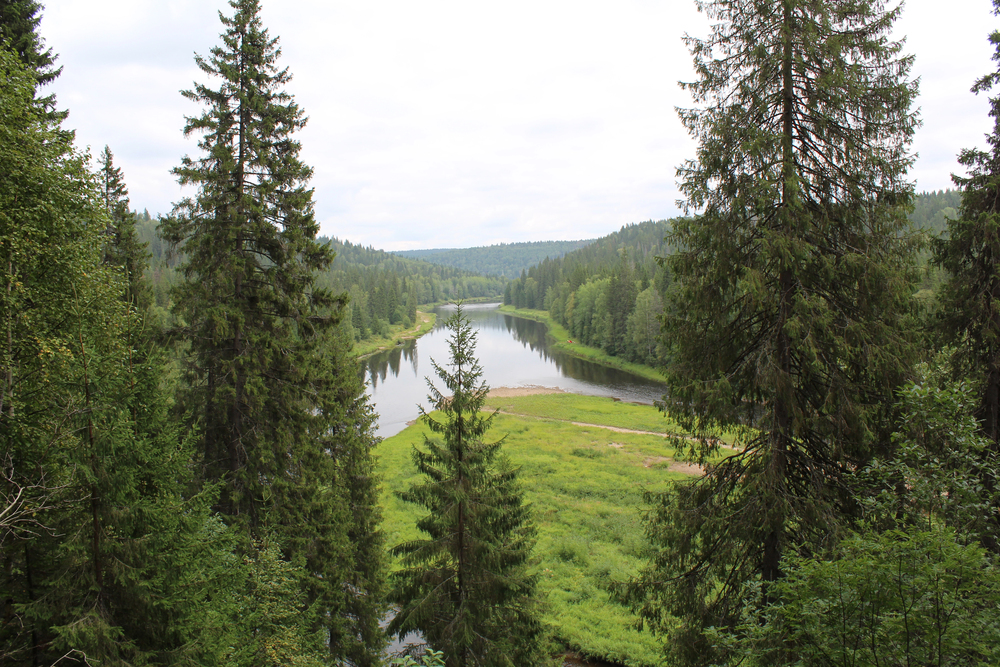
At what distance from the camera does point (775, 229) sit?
6383mm

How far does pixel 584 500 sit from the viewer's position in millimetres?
23422

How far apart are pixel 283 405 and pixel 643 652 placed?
11.7 meters

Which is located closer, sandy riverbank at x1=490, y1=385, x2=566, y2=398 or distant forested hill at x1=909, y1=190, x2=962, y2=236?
sandy riverbank at x1=490, y1=385, x2=566, y2=398

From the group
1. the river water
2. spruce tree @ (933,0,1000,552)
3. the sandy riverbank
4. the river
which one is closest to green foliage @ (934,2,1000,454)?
spruce tree @ (933,0,1000,552)

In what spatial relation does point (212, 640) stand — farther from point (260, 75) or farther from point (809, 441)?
point (260, 75)

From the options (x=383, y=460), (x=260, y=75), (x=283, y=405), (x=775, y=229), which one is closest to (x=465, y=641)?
(x=283, y=405)

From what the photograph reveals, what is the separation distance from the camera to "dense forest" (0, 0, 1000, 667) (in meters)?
4.77

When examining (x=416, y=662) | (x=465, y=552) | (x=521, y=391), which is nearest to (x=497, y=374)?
(x=521, y=391)

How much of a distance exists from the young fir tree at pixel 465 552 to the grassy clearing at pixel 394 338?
157ft

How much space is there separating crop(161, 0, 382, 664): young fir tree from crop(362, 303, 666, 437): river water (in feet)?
65.9

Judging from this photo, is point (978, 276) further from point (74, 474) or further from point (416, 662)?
point (74, 474)

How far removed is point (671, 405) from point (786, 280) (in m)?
2.18

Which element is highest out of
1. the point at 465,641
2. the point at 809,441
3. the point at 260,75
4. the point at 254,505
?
the point at 260,75

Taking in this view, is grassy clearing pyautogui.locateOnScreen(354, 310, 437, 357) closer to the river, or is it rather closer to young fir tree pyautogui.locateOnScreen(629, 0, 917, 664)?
the river
